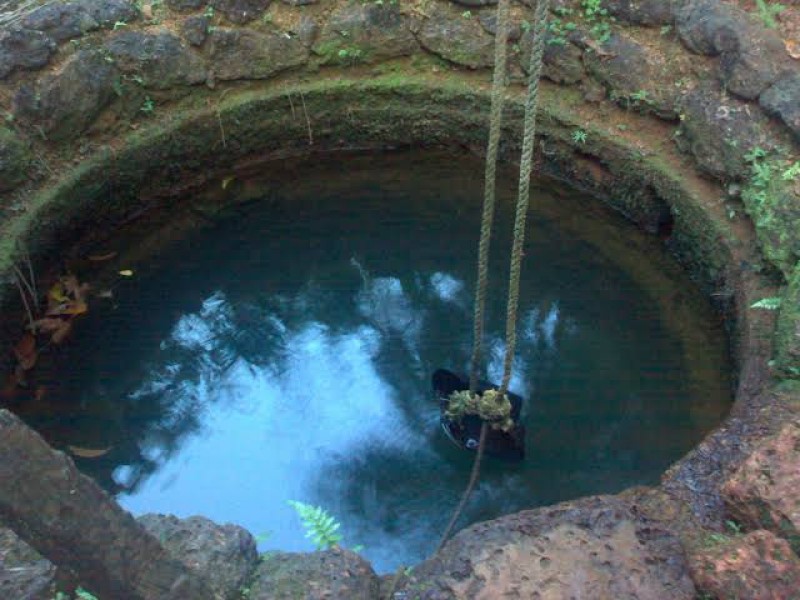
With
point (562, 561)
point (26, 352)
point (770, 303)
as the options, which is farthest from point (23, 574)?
point (770, 303)

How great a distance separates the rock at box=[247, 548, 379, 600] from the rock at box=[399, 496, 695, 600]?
126mm

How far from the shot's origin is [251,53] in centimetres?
461

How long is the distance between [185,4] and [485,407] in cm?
301

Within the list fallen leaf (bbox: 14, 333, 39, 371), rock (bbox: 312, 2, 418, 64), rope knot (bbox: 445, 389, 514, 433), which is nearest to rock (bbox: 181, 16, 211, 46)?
rock (bbox: 312, 2, 418, 64)

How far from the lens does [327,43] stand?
184 inches

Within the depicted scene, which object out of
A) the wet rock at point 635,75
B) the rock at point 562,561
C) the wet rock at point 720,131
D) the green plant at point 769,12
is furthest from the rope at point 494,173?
the green plant at point 769,12

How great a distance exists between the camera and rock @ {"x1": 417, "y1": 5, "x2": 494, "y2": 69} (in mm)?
4594

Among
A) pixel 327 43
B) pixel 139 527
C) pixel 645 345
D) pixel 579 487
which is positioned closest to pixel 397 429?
pixel 579 487

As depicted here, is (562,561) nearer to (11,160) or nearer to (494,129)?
(494,129)

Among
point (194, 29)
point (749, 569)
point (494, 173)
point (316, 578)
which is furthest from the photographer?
point (194, 29)

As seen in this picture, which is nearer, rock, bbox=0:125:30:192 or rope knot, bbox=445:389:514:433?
rope knot, bbox=445:389:514:433

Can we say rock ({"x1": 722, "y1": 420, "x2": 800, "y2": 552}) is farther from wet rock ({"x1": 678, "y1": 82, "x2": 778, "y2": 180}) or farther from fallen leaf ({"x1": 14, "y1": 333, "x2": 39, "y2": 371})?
fallen leaf ({"x1": 14, "y1": 333, "x2": 39, "y2": 371})

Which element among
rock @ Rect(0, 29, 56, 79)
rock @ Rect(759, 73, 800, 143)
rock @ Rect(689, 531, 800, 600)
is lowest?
rock @ Rect(689, 531, 800, 600)

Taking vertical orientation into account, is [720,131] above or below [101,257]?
above
